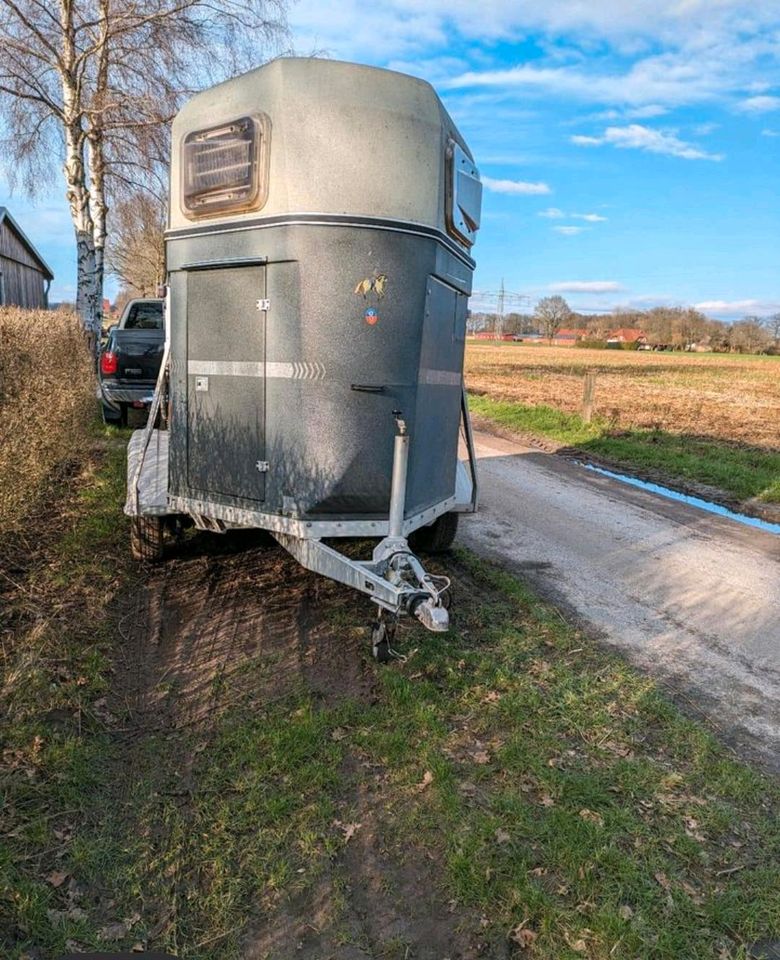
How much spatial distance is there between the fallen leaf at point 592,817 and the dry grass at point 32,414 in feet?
15.0

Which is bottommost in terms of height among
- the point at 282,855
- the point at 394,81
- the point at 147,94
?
the point at 282,855

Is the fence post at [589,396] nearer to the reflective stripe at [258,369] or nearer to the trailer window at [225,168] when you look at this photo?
the reflective stripe at [258,369]

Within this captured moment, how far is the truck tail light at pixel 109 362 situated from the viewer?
12.2m

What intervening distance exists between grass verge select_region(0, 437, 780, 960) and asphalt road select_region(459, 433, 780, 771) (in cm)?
46

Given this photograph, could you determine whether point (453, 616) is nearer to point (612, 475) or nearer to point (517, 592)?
point (517, 592)

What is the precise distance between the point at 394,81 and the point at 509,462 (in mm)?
7872

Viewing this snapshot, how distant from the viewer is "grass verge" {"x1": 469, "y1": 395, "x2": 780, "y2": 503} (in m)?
10.3

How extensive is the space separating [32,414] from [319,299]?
3848 mm

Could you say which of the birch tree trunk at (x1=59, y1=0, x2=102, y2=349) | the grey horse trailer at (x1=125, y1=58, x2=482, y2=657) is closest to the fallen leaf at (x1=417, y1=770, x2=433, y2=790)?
the grey horse trailer at (x1=125, y1=58, x2=482, y2=657)

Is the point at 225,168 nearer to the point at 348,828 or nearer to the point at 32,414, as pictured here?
the point at 32,414

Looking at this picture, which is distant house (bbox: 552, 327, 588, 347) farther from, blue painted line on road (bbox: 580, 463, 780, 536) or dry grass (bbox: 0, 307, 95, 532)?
dry grass (bbox: 0, 307, 95, 532)

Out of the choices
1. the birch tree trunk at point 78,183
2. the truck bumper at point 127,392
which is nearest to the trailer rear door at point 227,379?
the truck bumper at point 127,392

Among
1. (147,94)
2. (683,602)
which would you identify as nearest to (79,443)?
(683,602)

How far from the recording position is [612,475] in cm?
1132
